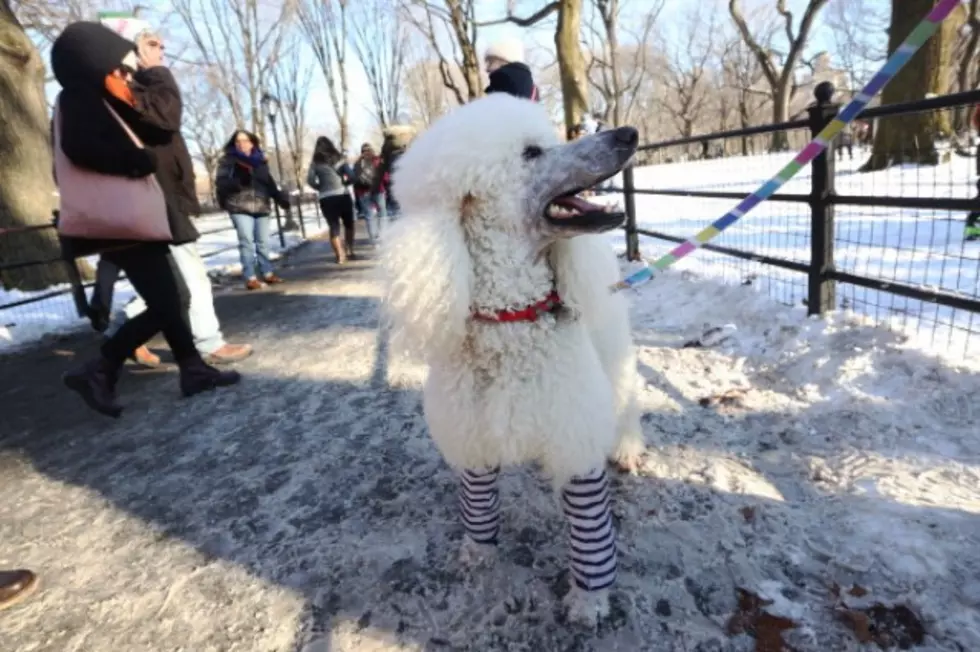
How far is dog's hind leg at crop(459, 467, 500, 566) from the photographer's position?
176 centimetres

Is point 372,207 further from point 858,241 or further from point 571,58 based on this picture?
point 858,241

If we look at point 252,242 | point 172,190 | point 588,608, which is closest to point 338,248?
point 252,242

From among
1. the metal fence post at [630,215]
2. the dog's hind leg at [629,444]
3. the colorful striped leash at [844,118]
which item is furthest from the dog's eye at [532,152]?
the metal fence post at [630,215]

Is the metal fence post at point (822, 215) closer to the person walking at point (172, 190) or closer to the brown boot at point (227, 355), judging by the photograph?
the person walking at point (172, 190)

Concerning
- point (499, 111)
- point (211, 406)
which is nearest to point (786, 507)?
point (499, 111)

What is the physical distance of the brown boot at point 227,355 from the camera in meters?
4.19

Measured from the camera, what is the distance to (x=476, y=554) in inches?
72.0

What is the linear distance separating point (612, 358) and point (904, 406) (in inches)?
56.1

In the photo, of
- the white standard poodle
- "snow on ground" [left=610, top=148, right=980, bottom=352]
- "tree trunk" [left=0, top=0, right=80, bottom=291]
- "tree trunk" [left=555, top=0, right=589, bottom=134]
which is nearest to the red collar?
the white standard poodle

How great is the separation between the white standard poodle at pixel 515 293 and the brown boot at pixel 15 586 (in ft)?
5.06

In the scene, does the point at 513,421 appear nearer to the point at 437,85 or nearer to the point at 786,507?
the point at 786,507

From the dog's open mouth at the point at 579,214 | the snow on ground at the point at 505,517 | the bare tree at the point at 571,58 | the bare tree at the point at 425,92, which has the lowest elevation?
the snow on ground at the point at 505,517

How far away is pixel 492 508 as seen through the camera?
5.93 feet

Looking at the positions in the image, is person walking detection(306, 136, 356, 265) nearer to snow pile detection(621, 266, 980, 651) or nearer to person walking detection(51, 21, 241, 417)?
person walking detection(51, 21, 241, 417)
